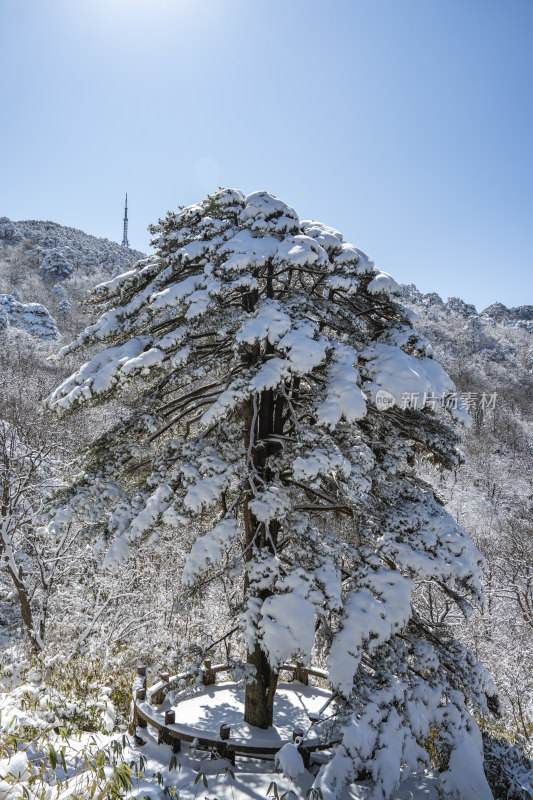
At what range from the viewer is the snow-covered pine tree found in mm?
4848

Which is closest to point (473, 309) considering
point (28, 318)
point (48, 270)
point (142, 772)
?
point (48, 270)

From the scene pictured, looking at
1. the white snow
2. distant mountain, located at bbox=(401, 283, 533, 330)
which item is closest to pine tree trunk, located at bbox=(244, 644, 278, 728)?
the white snow

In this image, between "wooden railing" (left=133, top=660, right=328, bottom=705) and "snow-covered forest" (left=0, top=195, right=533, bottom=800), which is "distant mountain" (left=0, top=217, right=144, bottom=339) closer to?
"wooden railing" (left=133, top=660, right=328, bottom=705)

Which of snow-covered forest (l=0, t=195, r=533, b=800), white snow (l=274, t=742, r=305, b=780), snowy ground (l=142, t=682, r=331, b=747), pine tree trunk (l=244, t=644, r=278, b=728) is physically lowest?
snowy ground (l=142, t=682, r=331, b=747)

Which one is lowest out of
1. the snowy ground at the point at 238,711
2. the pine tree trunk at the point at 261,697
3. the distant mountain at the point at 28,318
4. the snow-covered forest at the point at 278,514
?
the snowy ground at the point at 238,711

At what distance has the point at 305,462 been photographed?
5.01 m

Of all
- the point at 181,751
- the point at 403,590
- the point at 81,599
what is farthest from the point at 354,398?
the point at 81,599

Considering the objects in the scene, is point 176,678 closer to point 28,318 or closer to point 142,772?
point 142,772

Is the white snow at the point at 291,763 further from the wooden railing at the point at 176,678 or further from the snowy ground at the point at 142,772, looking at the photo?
the wooden railing at the point at 176,678

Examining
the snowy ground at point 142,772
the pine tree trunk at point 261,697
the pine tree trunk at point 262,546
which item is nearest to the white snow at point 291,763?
the snowy ground at point 142,772

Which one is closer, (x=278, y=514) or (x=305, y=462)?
(x=305, y=462)

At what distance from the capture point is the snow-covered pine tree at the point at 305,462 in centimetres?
485

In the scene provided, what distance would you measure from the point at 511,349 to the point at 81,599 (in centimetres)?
8690

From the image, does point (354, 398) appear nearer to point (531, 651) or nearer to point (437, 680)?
point (437, 680)
